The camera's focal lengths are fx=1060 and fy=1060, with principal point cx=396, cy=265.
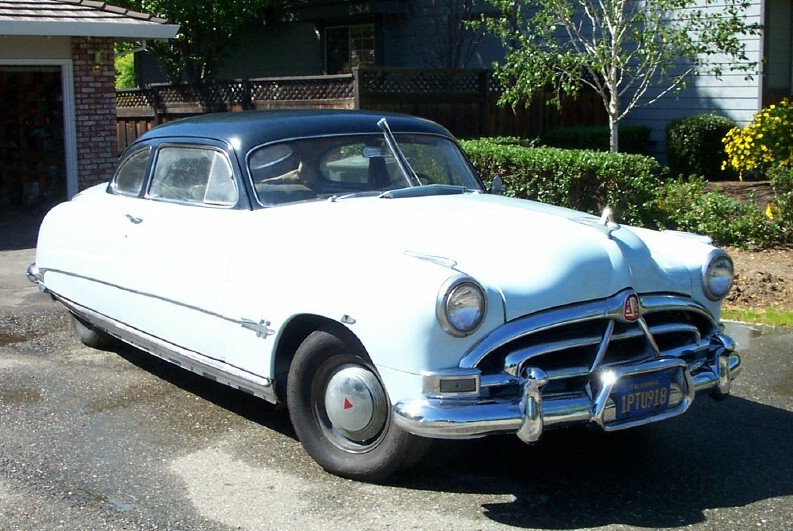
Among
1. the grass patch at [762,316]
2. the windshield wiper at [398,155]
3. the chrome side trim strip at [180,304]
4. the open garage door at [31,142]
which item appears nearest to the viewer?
the chrome side trim strip at [180,304]

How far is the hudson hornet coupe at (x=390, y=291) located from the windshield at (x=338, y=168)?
0.01 meters

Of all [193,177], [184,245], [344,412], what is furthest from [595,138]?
[344,412]

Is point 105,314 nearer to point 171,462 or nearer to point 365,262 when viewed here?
point 171,462

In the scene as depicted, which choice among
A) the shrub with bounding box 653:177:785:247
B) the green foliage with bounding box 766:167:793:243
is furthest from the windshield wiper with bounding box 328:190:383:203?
the green foliage with bounding box 766:167:793:243

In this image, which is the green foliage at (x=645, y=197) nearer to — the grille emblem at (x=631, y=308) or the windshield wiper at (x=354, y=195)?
the windshield wiper at (x=354, y=195)

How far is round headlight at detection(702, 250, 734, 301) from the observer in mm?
5148

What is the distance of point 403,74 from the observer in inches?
601

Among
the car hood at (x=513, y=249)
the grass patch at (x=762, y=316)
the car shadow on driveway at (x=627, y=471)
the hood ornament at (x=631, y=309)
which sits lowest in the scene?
the car shadow on driveway at (x=627, y=471)

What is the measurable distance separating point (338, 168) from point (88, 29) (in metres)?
8.43

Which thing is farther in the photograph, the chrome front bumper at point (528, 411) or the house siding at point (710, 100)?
the house siding at point (710, 100)


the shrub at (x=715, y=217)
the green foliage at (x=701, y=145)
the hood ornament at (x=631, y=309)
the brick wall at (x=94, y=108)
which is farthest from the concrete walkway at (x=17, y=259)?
the green foliage at (x=701, y=145)

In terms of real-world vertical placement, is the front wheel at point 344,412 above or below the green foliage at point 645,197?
below

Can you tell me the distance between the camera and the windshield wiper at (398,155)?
5.95 meters

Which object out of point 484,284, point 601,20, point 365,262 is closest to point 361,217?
point 365,262
